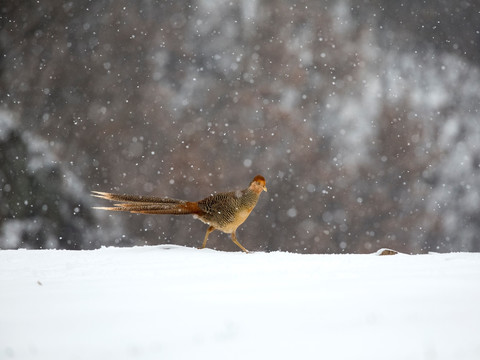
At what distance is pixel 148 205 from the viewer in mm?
3434

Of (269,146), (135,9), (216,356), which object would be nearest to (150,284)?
(216,356)

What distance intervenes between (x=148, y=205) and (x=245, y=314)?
2.26 meters

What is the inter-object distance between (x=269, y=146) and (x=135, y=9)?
2.92 meters

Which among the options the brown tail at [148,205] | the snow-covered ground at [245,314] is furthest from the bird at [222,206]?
the snow-covered ground at [245,314]

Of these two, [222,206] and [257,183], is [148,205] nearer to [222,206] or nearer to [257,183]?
[222,206]

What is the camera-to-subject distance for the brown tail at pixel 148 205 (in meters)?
3.34

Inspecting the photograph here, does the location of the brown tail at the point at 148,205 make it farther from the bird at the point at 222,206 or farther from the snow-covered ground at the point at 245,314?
the snow-covered ground at the point at 245,314

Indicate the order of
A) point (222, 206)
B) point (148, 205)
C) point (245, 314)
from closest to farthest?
1. point (245, 314)
2. point (148, 205)
3. point (222, 206)

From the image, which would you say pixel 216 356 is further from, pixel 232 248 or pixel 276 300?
pixel 232 248

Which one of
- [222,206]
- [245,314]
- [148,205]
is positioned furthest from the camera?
[222,206]

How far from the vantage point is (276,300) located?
4.74 feet

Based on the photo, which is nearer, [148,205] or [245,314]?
[245,314]

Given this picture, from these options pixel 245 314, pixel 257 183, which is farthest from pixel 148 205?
pixel 245 314

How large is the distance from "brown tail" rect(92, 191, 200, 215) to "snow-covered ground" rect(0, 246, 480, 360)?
1256mm
